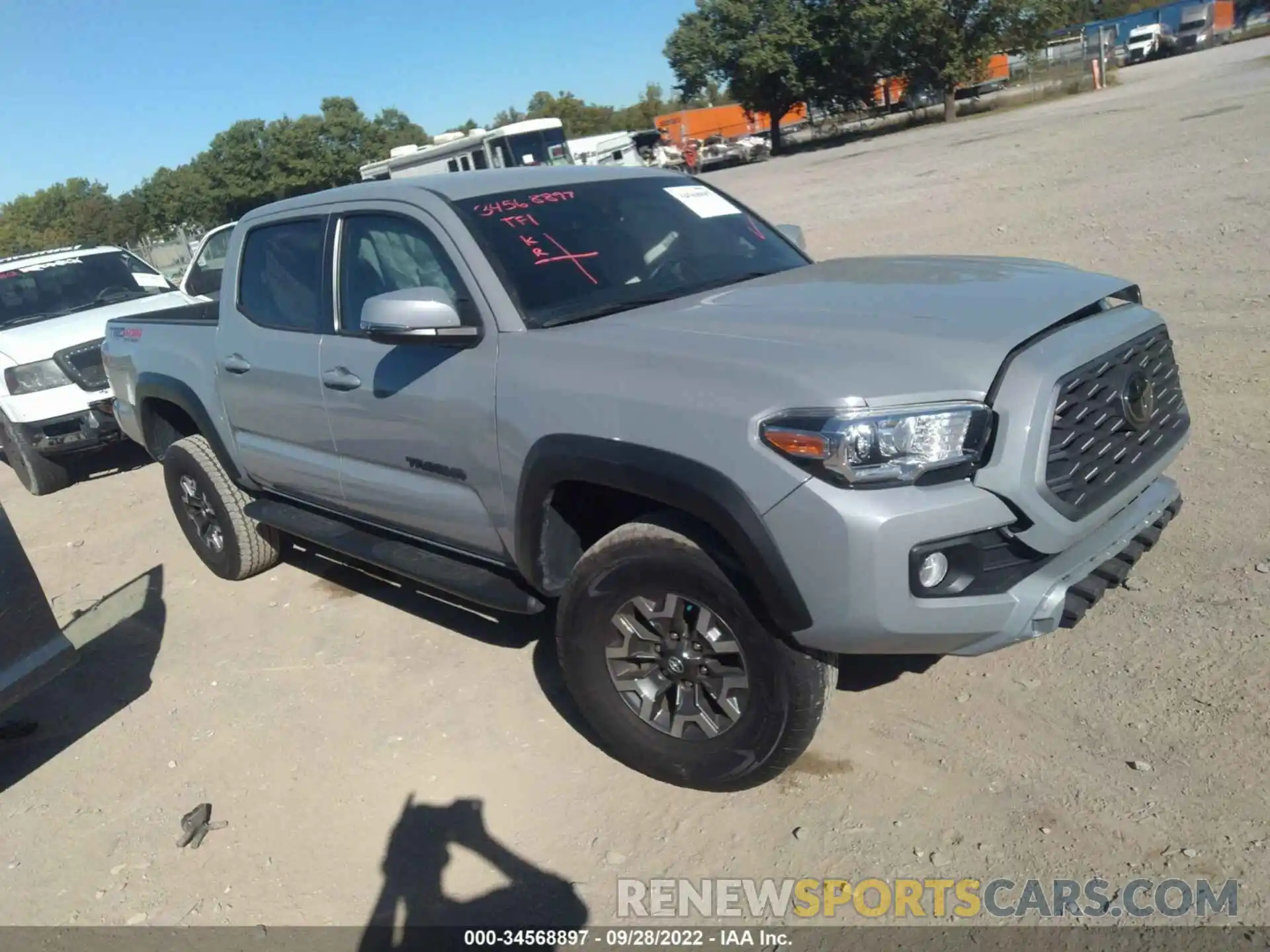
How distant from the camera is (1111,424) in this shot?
9.69ft

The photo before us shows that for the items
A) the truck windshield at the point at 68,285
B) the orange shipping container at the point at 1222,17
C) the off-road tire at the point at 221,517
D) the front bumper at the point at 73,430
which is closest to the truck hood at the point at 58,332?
the truck windshield at the point at 68,285

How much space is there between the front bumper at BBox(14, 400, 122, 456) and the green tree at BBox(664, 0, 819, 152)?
4132 centimetres

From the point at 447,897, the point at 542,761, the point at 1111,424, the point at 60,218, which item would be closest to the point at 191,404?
the point at 542,761

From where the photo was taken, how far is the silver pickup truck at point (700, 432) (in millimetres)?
2654

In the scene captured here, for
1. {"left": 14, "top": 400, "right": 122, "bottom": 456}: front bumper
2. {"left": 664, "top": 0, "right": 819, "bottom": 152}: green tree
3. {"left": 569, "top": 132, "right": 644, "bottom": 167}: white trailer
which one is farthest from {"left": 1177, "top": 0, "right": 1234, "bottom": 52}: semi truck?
{"left": 14, "top": 400, "right": 122, "bottom": 456}: front bumper

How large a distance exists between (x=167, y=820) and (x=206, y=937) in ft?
2.45

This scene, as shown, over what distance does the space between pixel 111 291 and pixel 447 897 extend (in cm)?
812

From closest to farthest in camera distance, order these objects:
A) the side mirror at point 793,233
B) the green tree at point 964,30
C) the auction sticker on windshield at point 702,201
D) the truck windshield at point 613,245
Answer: the truck windshield at point 613,245 → the auction sticker on windshield at point 702,201 → the side mirror at point 793,233 → the green tree at point 964,30

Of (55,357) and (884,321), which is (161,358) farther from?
(884,321)

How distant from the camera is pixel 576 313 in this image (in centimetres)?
355

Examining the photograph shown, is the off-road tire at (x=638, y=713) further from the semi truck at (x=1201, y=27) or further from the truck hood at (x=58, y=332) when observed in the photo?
the semi truck at (x=1201, y=27)

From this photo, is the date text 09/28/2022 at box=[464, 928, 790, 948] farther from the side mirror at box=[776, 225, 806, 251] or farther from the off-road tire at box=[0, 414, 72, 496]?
the off-road tire at box=[0, 414, 72, 496]

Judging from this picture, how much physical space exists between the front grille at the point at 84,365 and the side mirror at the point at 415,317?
5502 millimetres

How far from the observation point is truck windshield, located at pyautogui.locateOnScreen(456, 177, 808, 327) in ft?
11.9
